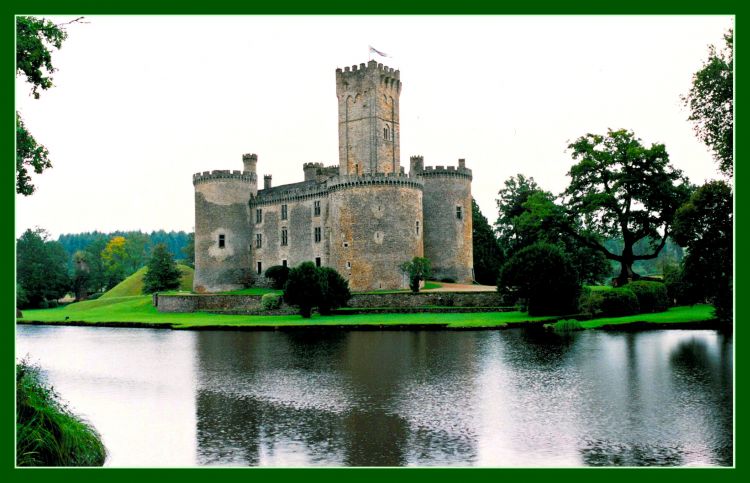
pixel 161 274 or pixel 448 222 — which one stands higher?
pixel 448 222

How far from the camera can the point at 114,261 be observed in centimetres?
9350

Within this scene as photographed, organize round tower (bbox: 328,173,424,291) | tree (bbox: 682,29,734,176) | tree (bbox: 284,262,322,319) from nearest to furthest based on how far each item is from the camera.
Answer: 1. tree (bbox: 682,29,734,176)
2. tree (bbox: 284,262,322,319)
3. round tower (bbox: 328,173,424,291)

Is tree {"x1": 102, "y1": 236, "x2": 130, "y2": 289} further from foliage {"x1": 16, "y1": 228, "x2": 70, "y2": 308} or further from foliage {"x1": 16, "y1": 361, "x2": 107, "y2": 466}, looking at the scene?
foliage {"x1": 16, "y1": 361, "x2": 107, "y2": 466}

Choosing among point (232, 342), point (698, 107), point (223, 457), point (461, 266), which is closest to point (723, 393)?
point (223, 457)

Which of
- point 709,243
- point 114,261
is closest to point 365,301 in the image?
point 709,243

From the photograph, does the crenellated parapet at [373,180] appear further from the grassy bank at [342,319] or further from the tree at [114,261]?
the tree at [114,261]

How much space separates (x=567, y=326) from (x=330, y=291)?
15.6 metres

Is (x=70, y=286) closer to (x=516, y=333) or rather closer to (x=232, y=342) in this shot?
(x=232, y=342)

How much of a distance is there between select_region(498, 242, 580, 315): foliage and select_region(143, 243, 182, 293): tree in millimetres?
33536

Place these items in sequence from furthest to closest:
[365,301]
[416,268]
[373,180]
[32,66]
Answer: [373,180], [416,268], [365,301], [32,66]

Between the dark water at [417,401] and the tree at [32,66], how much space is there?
504 centimetres

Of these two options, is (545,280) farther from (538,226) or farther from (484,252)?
(484,252)

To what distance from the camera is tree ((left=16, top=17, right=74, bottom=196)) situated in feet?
44.2

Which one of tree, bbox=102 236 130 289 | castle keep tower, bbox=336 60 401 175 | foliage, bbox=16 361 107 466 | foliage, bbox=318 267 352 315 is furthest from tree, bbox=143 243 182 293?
foliage, bbox=16 361 107 466
